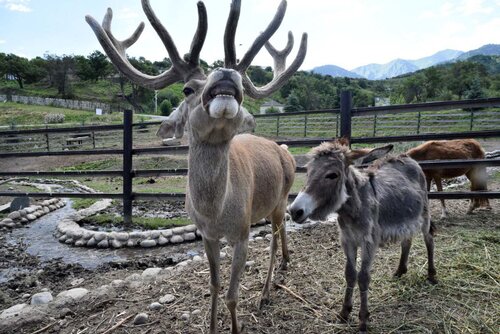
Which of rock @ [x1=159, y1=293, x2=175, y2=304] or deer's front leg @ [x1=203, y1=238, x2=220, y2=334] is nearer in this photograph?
deer's front leg @ [x1=203, y1=238, x2=220, y2=334]

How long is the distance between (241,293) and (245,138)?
1889 mm

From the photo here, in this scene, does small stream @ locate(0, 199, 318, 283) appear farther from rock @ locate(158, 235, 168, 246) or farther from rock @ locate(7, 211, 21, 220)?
rock @ locate(7, 211, 21, 220)

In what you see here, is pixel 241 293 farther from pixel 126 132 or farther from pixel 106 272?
pixel 126 132

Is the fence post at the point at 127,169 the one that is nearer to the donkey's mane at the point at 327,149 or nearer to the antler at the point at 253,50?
→ the antler at the point at 253,50

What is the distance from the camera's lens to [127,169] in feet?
25.5

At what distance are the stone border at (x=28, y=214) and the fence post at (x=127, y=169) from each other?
2676 mm

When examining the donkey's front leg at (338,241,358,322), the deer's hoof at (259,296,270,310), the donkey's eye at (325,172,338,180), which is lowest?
the deer's hoof at (259,296,270,310)

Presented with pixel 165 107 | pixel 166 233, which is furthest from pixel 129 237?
pixel 165 107

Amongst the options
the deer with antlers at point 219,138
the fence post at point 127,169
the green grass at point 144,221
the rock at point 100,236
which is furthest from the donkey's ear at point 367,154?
the fence post at point 127,169

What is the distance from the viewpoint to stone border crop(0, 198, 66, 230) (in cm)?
796

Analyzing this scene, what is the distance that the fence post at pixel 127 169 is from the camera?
7.71m

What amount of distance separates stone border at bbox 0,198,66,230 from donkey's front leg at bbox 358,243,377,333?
8.03m

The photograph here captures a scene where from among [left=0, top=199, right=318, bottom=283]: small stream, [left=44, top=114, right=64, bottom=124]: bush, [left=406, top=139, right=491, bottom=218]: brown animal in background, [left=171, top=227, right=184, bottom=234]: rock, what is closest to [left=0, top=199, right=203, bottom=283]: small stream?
[left=0, top=199, right=318, bottom=283]: small stream

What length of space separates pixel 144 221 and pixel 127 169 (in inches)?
48.1
